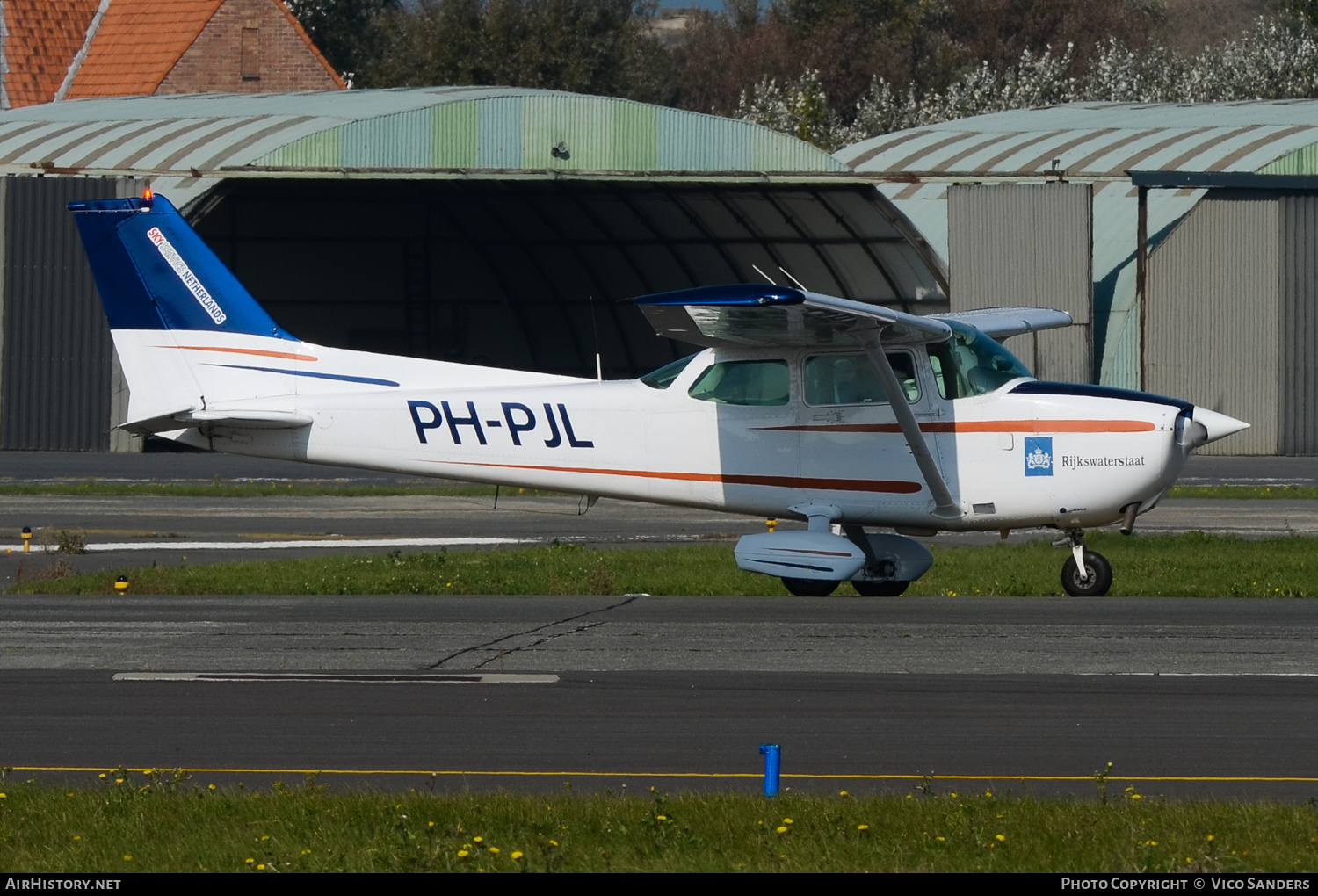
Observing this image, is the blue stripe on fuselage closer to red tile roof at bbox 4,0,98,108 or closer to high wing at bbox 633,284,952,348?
high wing at bbox 633,284,952,348

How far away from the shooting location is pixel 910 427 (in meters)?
13.8

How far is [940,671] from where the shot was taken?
1046 centimetres

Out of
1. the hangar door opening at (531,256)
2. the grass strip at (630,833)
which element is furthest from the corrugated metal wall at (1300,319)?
the grass strip at (630,833)

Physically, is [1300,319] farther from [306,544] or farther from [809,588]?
[809,588]

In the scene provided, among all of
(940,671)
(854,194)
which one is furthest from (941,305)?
(940,671)

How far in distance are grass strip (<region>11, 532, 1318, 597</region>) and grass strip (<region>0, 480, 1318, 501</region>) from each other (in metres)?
8.01

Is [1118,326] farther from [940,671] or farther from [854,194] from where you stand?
[940,671]

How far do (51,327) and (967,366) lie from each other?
2454cm

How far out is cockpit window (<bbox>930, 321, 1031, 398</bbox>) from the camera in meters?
14.0

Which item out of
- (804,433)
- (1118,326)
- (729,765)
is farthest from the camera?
(1118,326)

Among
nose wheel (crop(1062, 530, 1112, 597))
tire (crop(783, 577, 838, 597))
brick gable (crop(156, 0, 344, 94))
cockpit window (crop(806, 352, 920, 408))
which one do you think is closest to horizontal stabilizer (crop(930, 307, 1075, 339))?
cockpit window (crop(806, 352, 920, 408))

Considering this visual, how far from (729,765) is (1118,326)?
27623mm

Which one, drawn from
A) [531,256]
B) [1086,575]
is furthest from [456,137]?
[1086,575]

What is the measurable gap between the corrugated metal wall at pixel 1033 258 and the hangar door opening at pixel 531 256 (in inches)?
47.2
